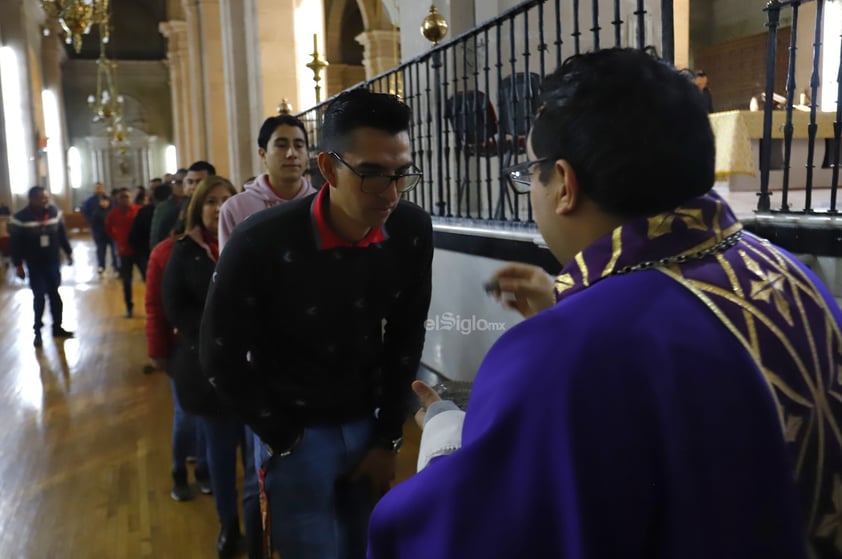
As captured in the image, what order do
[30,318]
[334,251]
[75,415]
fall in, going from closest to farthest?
[334,251] → [75,415] → [30,318]

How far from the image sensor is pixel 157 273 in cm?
359

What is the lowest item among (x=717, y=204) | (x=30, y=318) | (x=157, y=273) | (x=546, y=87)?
(x=30, y=318)

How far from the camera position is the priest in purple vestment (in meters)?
0.82

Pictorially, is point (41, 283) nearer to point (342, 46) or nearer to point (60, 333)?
point (60, 333)

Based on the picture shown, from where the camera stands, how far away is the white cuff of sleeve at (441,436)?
3.83 feet

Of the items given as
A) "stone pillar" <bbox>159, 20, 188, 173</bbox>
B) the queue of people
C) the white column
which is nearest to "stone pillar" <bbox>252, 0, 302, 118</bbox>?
the queue of people

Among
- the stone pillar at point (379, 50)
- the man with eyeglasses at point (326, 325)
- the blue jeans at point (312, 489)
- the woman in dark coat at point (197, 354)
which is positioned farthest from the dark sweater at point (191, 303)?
the stone pillar at point (379, 50)

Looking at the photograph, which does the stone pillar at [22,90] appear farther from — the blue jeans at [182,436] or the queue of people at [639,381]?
the queue of people at [639,381]

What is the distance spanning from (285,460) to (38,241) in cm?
697

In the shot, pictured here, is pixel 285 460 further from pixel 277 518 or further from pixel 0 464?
pixel 0 464

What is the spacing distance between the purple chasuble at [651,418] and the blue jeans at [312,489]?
3.48 ft

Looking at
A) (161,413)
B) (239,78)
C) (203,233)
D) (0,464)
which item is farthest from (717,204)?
(239,78)

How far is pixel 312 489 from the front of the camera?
77.0 inches

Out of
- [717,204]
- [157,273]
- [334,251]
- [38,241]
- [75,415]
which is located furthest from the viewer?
[38,241]
